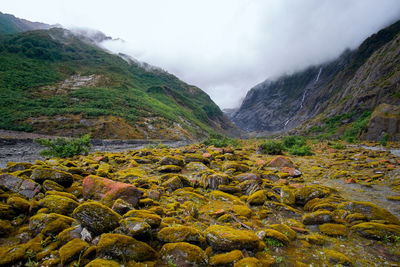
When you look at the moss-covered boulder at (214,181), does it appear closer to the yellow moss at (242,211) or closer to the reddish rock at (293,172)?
the yellow moss at (242,211)

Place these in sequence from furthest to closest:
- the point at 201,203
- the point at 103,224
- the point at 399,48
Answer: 1. the point at 399,48
2. the point at 201,203
3. the point at 103,224

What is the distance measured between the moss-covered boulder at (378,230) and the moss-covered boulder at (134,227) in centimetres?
681

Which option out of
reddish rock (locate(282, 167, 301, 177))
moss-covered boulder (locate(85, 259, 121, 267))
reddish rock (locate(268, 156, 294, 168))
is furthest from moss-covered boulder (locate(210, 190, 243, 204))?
reddish rock (locate(268, 156, 294, 168))

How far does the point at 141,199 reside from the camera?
7191mm

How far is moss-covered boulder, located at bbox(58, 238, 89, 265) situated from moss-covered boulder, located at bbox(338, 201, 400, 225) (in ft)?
30.0

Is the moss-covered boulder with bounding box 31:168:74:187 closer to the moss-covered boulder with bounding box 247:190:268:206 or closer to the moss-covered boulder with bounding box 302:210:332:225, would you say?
the moss-covered boulder with bounding box 247:190:268:206

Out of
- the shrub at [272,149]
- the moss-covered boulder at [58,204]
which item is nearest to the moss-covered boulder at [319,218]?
the moss-covered boulder at [58,204]

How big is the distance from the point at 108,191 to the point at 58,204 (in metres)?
1.67

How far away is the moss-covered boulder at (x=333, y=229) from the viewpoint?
225 inches

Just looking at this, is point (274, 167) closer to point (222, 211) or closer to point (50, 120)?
point (222, 211)

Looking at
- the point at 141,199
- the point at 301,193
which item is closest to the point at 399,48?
the point at 301,193

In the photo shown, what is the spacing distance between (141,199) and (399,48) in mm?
111710

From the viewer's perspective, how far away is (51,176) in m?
7.12

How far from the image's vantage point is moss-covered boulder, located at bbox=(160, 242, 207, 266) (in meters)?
4.01
